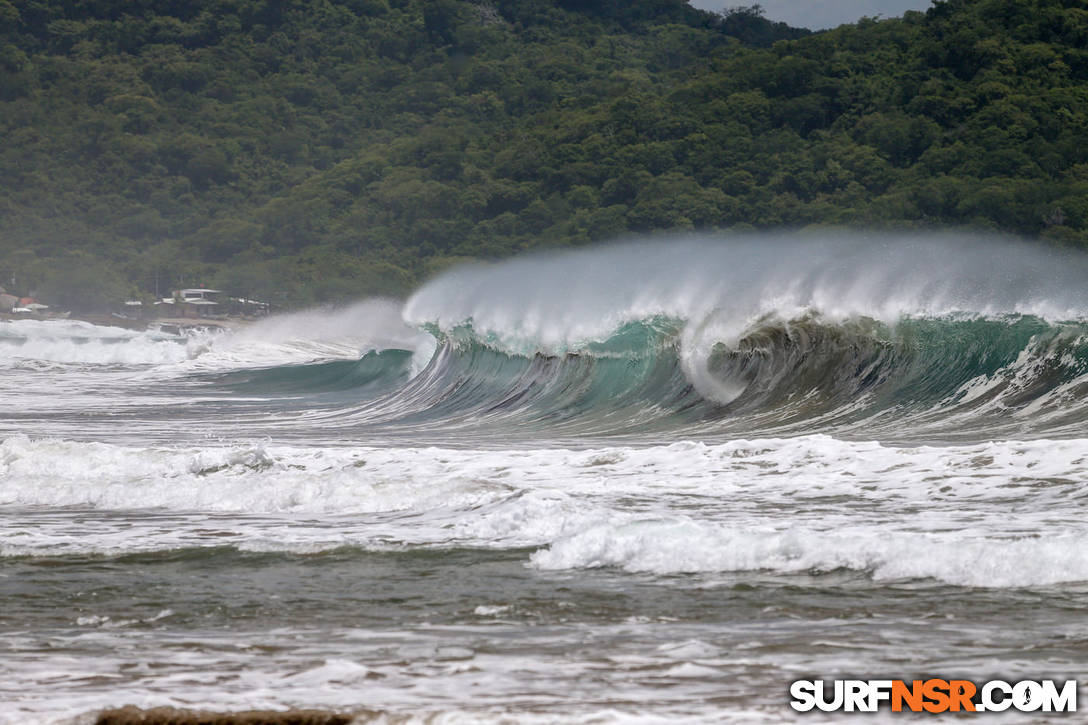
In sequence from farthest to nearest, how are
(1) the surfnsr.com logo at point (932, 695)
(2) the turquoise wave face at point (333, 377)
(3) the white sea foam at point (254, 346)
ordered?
(3) the white sea foam at point (254, 346) < (2) the turquoise wave face at point (333, 377) < (1) the surfnsr.com logo at point (932, 695)

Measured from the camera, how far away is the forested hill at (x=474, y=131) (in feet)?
239

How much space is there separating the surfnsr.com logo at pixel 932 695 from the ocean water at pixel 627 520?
0.11m

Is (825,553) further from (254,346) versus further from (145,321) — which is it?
(145,321)

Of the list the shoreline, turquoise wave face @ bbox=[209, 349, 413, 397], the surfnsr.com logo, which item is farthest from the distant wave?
the shoreline

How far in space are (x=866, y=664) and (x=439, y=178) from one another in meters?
94.4

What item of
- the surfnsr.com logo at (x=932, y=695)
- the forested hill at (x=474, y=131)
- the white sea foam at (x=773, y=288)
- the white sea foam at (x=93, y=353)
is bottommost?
the surfnsr.com logo at (x=932, y=695)

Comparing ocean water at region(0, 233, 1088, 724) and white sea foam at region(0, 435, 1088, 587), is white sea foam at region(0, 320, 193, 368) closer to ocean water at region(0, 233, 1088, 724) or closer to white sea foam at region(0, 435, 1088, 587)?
ocean water at region(0, 233, 1088, 724)

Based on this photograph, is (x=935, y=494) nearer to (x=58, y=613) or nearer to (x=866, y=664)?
(x=866, y=664)

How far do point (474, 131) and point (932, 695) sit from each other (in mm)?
101826

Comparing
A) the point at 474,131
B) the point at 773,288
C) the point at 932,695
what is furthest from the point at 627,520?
the point at 474,131

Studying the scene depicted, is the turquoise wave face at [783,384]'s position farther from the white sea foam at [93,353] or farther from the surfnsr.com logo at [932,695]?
the white sea foam at [93,353]

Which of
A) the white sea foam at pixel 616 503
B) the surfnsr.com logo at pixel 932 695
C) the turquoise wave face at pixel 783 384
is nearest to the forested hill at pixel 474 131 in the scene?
the turquoise wave face at pixel 783 384

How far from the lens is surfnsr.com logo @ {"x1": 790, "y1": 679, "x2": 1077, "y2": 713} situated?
4.25 metres

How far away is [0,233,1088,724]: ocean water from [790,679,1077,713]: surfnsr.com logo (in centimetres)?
11
